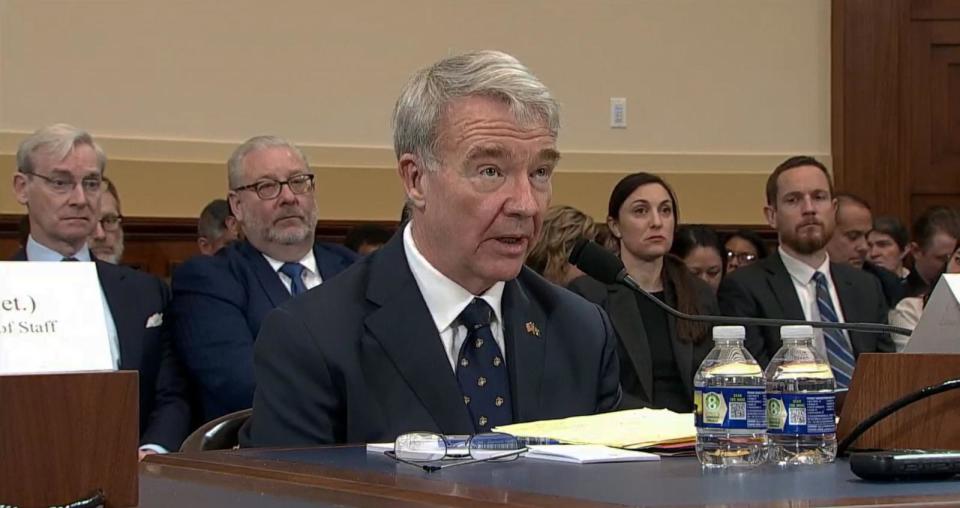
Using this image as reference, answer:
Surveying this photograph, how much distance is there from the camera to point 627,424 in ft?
6.07

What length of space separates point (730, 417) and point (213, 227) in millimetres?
4125

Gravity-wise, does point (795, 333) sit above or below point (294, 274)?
below

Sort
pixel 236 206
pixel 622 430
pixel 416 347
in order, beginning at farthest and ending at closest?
pixel 236 206, pixel 416 347, pixel 622 430

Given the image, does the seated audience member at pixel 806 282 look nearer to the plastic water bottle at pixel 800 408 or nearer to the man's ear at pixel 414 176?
the man's ear at pixel 414 176

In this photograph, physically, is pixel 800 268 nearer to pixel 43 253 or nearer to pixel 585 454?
pixel 43 253

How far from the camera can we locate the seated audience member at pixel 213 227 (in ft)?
17.8

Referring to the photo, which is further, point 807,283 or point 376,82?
point 376,82

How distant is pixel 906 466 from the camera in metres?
1.36

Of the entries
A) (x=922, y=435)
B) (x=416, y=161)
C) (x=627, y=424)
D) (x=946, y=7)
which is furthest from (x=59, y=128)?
(x=946, y=7)

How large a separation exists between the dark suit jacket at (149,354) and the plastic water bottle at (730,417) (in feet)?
7.13

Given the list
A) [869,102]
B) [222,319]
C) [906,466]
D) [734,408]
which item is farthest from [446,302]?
[869,102]

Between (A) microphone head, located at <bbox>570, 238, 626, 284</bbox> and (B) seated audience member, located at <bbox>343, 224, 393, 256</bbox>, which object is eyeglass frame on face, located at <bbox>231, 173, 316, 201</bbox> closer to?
(B) seated audience member, located at <bbox>343, 224, 393, 256</bbox>

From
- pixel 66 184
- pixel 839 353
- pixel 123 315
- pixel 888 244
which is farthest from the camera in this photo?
pixel 888 244

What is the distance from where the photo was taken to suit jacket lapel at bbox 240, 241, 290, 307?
12.9ft
